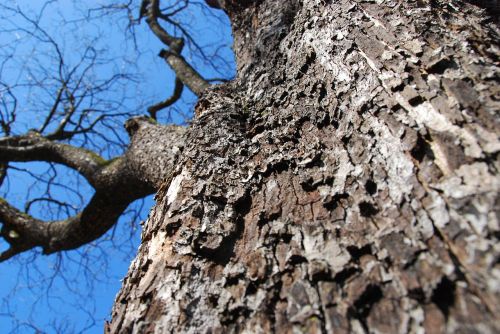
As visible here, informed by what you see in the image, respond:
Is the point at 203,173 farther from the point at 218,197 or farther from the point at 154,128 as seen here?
the point at 154,128

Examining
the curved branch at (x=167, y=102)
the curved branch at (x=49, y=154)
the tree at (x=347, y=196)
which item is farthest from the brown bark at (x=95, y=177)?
the curved branch at (x=167, y=102)

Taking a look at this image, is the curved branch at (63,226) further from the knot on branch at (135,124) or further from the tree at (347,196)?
the tree at (347,196)

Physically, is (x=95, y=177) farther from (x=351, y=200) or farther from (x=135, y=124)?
(x=351, y=200)

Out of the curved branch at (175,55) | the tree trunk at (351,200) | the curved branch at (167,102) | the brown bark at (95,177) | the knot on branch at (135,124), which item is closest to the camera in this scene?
the tree trunk at (351,200)

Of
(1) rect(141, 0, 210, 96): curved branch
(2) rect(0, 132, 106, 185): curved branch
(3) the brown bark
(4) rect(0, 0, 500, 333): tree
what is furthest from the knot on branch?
(4) rect(0, 0, 500, 333): tree

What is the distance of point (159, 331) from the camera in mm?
694

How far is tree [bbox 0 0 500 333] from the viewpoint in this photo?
572 millimetres

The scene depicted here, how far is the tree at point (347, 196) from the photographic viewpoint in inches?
22.5

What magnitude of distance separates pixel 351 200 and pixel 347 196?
0.06 feet

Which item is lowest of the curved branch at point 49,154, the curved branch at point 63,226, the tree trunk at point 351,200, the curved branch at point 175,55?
the tree trunk at point 351,200

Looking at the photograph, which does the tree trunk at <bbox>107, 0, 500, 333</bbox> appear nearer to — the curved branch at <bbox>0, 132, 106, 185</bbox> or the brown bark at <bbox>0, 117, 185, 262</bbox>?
the brown bark at <bbox>0, 117, 185, 262</bbox>

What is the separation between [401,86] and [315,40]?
0.55 m

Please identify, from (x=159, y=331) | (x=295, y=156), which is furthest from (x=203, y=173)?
(x=159, y=331)

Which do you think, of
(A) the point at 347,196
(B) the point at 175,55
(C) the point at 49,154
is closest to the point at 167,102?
(B) the point at 175,55
